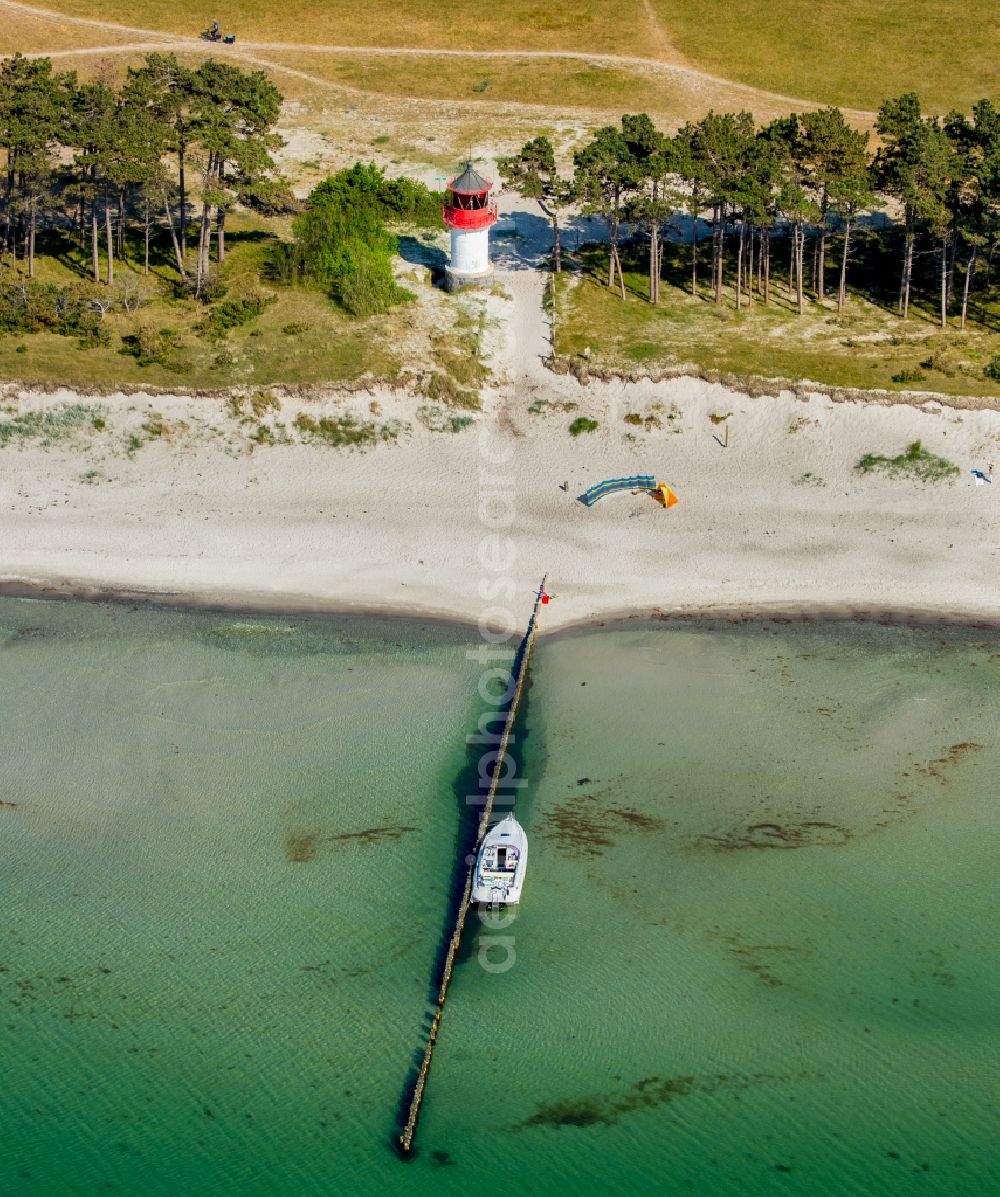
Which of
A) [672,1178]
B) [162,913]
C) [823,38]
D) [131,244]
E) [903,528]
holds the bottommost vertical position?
[672,1178]

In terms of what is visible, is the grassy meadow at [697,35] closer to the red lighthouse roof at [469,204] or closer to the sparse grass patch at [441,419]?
the red lighthouse roof at [469,204]

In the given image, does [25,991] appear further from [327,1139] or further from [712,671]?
[712,671]

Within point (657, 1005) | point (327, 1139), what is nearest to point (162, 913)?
point (327, 1139)

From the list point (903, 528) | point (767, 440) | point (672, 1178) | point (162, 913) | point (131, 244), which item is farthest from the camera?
point (131, 244)

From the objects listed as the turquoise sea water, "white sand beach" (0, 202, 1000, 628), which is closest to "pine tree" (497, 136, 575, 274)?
"white sand beach" (0, 202, 1000, 628)

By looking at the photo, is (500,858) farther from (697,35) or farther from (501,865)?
(697,35)

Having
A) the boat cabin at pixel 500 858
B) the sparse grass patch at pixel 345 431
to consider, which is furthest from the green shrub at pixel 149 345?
the boat cabin at pixel 500 858

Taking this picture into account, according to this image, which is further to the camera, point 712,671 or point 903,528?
point 903,528
